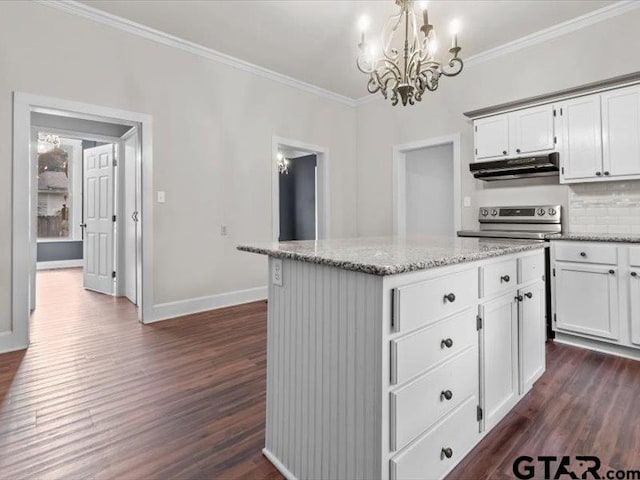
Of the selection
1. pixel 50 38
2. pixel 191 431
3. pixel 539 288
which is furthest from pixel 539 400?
pixel 50 38

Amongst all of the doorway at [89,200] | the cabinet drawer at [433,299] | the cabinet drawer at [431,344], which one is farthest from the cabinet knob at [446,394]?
the doorway at [89,200]

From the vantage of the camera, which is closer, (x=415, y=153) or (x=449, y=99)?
(x=449, y=99)

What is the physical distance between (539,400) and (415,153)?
4.34 m

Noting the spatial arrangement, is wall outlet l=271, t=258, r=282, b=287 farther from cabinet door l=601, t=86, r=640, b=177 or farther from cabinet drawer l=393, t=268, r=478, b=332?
cabinet door l=601, t=86, r=640, b=177

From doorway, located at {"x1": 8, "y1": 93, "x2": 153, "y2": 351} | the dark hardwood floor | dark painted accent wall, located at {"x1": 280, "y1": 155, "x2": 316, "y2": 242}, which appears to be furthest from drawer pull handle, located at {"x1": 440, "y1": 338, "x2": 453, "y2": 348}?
dark painted accent wall, located at {"x1": 280, "y1": 155, "x2": 316, "y2": 242}

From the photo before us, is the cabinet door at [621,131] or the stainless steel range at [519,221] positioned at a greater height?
the cabinet door at [621,131]

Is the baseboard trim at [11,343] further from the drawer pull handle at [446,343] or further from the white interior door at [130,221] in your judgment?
the drawer pull handle at [446,343]

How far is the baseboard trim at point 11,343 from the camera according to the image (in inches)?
107

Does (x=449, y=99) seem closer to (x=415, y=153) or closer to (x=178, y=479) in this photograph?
(x=415, y=153)

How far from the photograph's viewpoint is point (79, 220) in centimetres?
741

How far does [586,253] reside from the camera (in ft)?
9.04

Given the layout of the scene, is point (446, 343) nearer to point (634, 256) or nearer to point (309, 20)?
point (634, 256)

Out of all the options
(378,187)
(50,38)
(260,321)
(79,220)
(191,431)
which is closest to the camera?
(191,431)

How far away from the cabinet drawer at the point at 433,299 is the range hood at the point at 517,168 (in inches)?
93.3
